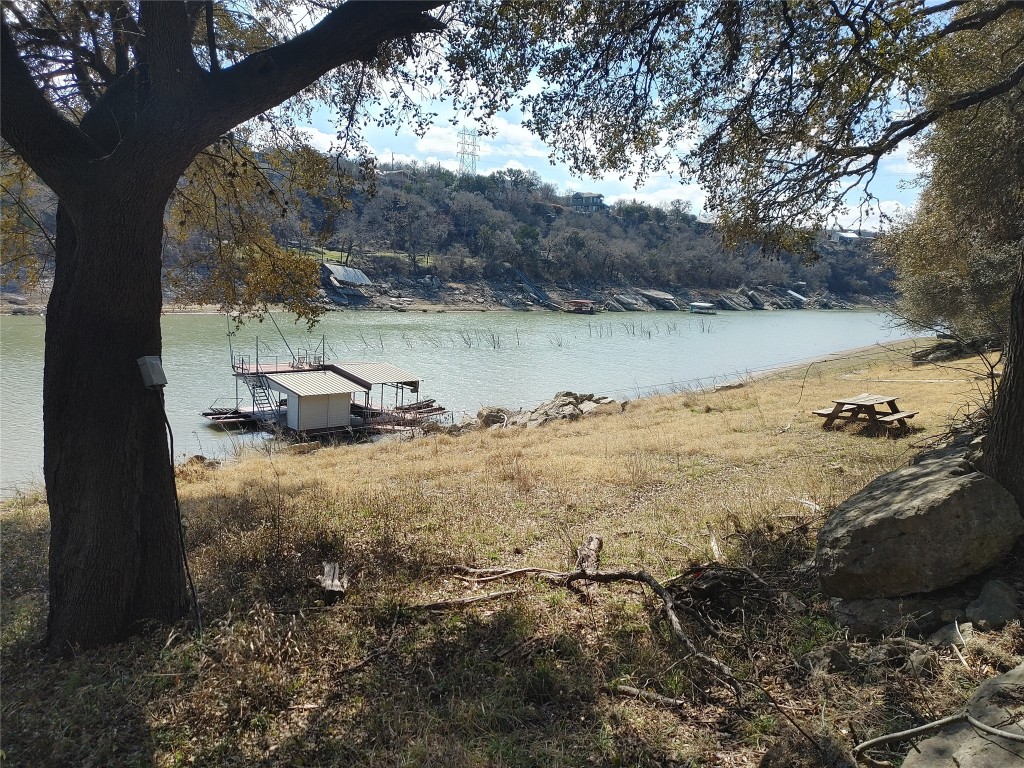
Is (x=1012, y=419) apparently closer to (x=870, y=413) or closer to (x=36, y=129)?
(x=36, y=129)

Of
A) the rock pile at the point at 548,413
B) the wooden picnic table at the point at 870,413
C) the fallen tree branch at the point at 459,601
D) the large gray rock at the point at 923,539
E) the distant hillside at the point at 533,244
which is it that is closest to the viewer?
the large gray rock at the point at 923,539

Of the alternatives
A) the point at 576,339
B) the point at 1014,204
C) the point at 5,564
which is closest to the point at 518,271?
the point at 576,339

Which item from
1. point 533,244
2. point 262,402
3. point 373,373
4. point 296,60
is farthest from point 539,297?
point 296,60

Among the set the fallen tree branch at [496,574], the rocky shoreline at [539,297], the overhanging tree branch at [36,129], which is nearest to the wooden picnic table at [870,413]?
the fallen tree branch at [496,574]

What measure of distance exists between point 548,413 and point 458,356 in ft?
73.6

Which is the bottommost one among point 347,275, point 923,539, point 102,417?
point 923,539

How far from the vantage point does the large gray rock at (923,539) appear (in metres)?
3.75

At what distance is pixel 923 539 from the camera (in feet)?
12.5

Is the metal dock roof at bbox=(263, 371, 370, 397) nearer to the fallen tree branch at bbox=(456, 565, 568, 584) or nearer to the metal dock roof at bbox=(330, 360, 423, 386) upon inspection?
the metal dock roof at bbox=(330, 360, 423, 386)

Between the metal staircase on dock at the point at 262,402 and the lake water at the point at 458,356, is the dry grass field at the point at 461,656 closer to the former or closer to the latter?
the lake water at the point at 458,356

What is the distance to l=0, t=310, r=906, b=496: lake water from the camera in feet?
84.3

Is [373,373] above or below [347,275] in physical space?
below

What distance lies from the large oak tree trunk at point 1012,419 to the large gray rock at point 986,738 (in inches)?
70.1

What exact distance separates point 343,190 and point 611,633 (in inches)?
260
